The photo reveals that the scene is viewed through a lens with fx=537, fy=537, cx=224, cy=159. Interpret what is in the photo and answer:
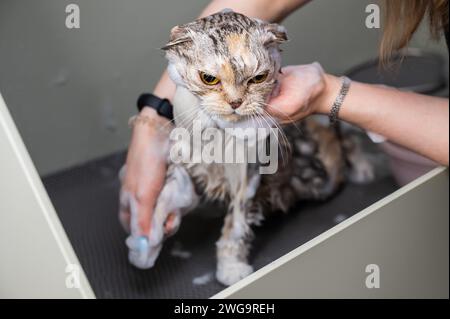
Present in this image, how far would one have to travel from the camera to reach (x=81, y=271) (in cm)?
71

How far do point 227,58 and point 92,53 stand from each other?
0.88 feet

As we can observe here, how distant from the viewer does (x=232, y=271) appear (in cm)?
86

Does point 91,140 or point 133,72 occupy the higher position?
point 133,72

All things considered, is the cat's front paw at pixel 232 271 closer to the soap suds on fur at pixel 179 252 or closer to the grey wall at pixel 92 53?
the soap suds on fur at pixel 179 252

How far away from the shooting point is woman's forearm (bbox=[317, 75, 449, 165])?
2.84 ft

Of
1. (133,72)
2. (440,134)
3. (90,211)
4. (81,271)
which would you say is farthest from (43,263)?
(440,134)

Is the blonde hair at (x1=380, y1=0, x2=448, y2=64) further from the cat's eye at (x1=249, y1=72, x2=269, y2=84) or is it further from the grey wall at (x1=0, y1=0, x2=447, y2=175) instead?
the cat's eye at (x1=249, y1=72, x2=269, y2=84)

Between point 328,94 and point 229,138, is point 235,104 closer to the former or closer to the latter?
point 229,138

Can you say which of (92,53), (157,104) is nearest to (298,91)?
(157,104)

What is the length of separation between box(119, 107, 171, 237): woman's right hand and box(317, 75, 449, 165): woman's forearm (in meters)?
0.26

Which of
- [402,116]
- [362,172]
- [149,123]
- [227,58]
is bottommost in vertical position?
[362,172]
